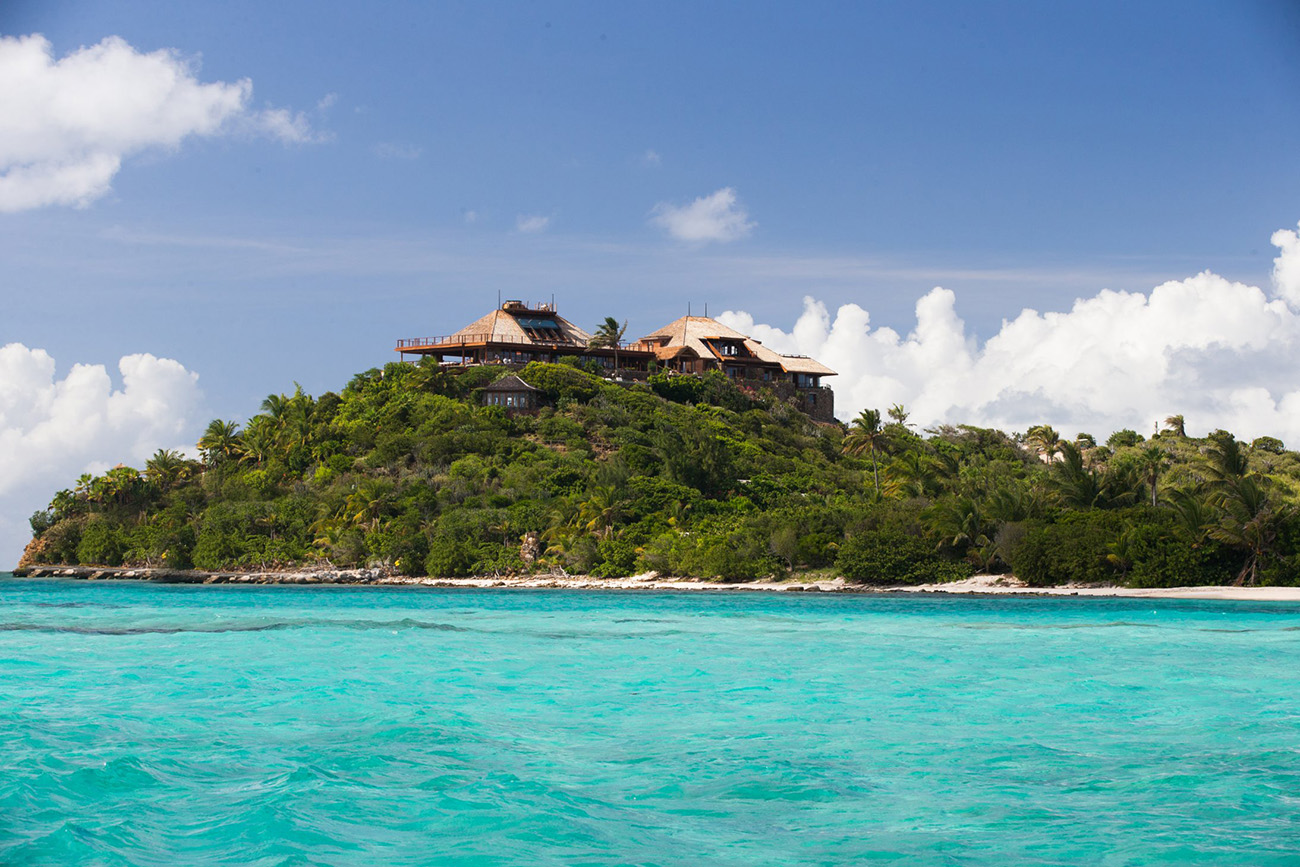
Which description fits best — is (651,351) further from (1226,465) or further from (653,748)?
(653,748)

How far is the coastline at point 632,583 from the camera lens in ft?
124

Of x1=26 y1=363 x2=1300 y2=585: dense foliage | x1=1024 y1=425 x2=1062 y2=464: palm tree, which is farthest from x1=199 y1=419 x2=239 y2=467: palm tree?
x1=1024 y1=425 x2=1062 y2=464: palm tree

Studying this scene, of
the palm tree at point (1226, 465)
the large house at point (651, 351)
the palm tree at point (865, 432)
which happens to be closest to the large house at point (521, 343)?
the large house at point (651, 351)

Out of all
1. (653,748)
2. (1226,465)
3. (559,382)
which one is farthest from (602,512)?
(653,748)

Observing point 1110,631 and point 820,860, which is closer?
point 820,860

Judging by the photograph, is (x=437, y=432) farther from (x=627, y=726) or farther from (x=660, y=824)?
(x=660, y=824)

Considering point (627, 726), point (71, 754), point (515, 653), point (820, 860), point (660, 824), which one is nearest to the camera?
point (820, 860)

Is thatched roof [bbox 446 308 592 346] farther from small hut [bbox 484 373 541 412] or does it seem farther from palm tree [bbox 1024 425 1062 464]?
palm tree [bbox 1024 425 1062 464]

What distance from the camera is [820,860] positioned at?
28.2ft

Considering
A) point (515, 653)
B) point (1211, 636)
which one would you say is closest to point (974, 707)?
point (515, 653)

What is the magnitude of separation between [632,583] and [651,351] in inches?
1390

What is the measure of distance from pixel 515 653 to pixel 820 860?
15.2 meters

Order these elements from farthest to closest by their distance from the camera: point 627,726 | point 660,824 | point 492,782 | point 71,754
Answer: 1. point 627,726
2. point 71,754
3. point 492,782
4. point 660,824

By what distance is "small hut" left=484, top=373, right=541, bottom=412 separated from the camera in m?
71.2
